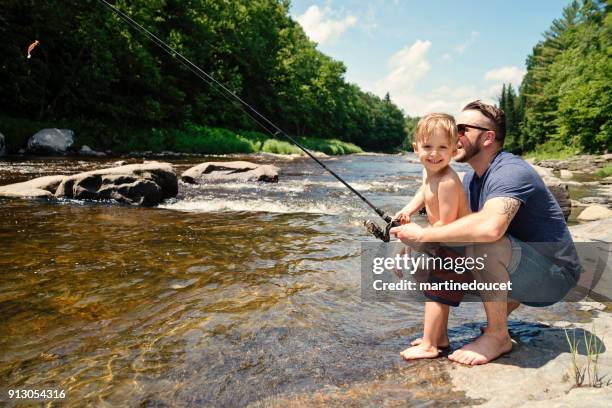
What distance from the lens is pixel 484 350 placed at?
98.0 inches

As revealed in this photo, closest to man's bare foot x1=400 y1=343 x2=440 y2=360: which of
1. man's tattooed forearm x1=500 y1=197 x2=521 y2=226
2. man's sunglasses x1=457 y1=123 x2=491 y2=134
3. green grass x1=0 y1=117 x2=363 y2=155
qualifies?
man's tattooed forearm x1=500 y1=197 x2=521 y2=226

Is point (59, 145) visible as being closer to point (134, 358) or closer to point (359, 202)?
point (359, 202)

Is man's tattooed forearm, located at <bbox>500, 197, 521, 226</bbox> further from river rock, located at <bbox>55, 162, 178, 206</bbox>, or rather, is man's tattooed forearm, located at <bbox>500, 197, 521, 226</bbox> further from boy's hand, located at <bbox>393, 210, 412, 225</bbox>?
river rock, located at <bbox>55, 162, 178, 206</bbox>

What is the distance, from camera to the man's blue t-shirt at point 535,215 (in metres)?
2.46

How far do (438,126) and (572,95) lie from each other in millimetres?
40567

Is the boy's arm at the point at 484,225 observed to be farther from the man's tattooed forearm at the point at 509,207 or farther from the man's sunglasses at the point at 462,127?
the man's sunglasses at the point at 462,127

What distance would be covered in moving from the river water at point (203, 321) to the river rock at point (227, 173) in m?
6.96

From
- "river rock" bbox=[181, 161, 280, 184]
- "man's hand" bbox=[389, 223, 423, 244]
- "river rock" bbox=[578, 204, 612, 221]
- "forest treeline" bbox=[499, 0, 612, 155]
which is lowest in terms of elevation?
"river rock" bbox=[578, 204, 612, 221]

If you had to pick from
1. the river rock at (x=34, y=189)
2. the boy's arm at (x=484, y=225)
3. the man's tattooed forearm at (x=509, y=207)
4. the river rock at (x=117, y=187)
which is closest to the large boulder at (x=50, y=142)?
the river rock at (x=34, y=189)

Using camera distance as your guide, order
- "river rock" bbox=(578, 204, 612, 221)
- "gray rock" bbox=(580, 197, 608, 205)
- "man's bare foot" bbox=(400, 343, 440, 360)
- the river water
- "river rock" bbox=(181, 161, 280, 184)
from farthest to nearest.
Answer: "river rock" bbox=(181, 161, 280, 184)
"gray rock" bbox=(580, 197, 608, 205)
"river rock" bbox=(578, 204, 612, 221)
"man's bare foot" bbox=(400, 343, 440, 360)
the river water

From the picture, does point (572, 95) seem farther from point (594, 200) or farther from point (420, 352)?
point (420, 352)

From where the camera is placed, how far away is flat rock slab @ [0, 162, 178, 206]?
29.6 ft

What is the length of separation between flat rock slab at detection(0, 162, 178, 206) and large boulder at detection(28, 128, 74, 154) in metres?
12.3

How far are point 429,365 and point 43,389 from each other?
226 centimetres
